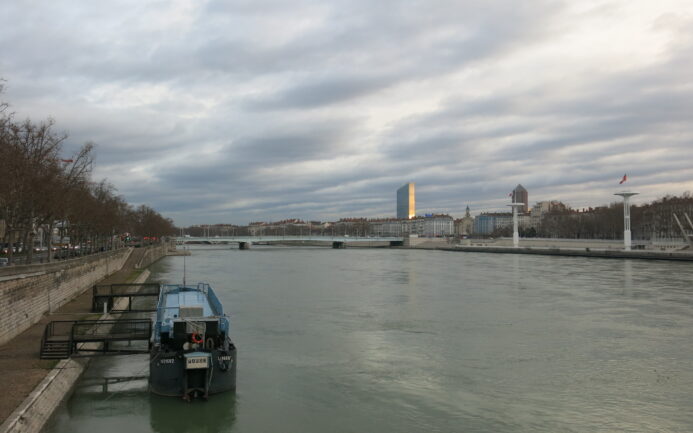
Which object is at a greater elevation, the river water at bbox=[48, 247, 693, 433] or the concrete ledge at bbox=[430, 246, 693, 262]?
the concrete ledge at bbox=[430, 246, 693, 262]

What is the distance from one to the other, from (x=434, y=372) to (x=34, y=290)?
486 inches

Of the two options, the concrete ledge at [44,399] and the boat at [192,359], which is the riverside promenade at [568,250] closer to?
the boat at [192,359]

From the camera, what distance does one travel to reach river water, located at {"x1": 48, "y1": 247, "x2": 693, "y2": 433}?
11.6 metres

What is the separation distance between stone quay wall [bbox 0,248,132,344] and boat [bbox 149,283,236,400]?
4.22m

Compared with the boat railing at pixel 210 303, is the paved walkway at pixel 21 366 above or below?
below

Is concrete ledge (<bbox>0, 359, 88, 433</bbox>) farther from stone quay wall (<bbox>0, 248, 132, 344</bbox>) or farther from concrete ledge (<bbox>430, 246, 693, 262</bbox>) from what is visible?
concrete ledge (<bbox>430, 246, 693, 262</bbox>)

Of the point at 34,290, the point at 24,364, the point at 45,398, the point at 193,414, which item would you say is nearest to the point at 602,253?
the point at 34,290

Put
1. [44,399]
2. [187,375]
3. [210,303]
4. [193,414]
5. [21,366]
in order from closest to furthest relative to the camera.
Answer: [44,399] < [193,414] < [21,366] < [187,375] < [210,303]

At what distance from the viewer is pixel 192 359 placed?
12.3 metres

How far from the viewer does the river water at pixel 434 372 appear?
1159 cm

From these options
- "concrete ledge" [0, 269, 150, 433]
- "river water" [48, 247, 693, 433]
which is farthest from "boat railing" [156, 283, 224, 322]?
"concrete ledge" [0, 269, 150, 433]

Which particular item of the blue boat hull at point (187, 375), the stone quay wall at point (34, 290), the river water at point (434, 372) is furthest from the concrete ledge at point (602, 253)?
the blue boat hull at point (187, 375)

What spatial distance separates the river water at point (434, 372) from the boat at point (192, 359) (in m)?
0.29

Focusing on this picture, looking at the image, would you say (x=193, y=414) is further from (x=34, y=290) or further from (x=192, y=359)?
(x=34, y=290)
